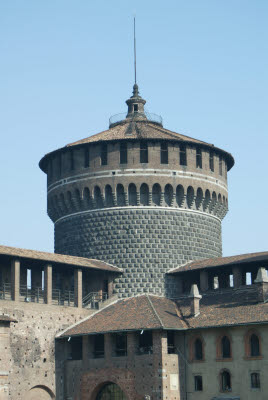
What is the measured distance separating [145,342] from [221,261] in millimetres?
7130

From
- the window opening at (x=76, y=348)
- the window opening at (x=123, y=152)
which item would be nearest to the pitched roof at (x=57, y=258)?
the window opening at (x=76, y=348)

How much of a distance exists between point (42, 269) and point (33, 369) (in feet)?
23.0

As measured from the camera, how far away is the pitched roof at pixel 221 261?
55.0 metres

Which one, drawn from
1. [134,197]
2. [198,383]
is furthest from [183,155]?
[198,383]

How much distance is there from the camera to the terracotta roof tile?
175ft

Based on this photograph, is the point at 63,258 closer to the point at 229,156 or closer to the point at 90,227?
the point at 90,227

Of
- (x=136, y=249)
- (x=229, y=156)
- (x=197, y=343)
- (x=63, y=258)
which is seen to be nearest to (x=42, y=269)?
(x=63, y=258)

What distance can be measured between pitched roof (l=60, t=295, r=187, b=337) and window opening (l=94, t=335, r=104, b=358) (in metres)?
1.05

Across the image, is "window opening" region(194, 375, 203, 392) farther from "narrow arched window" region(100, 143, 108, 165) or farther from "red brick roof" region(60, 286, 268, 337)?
"narrow arched window" region(100, 143, 108, 165)

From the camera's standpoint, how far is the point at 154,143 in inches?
2378

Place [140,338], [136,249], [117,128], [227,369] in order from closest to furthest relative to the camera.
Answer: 1. [227,369]
2. [140,338]
3. [136,249]
4. [117,128]

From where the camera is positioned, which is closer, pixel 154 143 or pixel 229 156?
pixel 154 143

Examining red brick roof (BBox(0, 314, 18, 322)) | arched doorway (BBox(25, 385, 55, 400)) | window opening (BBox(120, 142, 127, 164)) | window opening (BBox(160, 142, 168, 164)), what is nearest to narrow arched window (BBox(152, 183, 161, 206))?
window opening (BBox(160, 142, 168, 164))

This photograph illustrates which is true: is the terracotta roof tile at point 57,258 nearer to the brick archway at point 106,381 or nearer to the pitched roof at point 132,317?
the pitched roof at point 132,317
